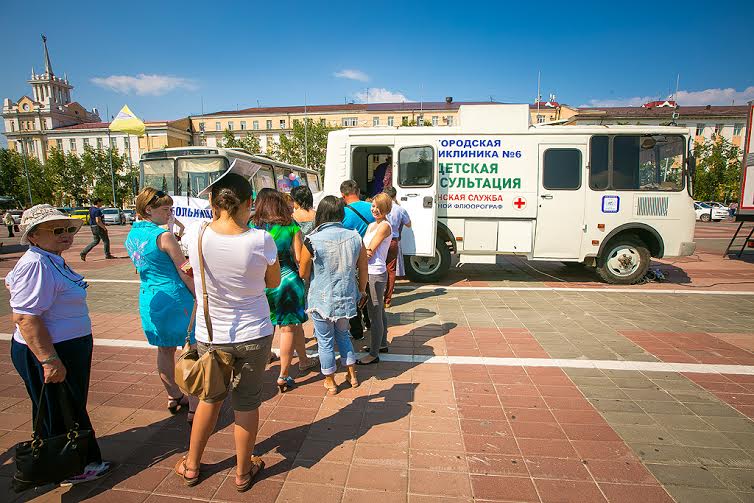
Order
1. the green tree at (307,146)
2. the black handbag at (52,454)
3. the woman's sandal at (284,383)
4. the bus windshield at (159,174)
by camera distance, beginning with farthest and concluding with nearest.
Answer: the green tree at (307,146)
the bus windshield at (159,174)
the woman's sandal at (284,383)
the black handbag at (52,454)

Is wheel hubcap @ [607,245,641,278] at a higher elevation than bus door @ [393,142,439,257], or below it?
below

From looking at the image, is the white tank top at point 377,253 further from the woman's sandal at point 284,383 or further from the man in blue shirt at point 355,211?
the woman's sandal at point 284,383

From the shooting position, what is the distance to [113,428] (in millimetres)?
2988

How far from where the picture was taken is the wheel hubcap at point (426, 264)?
26.0 feet

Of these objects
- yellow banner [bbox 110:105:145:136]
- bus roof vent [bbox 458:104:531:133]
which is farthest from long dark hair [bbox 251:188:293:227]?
yellow banner [bbox 110:105:145:136]

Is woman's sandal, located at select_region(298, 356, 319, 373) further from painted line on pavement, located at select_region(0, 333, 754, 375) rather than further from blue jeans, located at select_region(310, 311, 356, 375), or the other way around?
blue jeans, located at select_region(310, 311, 356, 375)

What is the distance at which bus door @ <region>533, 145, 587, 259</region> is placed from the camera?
7.41 m

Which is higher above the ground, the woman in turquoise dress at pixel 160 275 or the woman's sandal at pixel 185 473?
the woman in turquoise dress at pixel 160 275

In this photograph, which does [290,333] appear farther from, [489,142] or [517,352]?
[489,142]

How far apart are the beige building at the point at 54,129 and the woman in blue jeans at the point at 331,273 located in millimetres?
77497

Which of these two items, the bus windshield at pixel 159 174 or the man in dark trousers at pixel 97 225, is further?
the man in dark trousers at pixel 97 225

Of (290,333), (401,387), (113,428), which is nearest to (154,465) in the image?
(113,428)

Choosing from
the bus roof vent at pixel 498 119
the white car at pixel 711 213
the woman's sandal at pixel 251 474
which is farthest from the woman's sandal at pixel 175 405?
the white car at pixel 711 213

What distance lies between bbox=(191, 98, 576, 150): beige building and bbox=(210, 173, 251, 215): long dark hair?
7231cm
